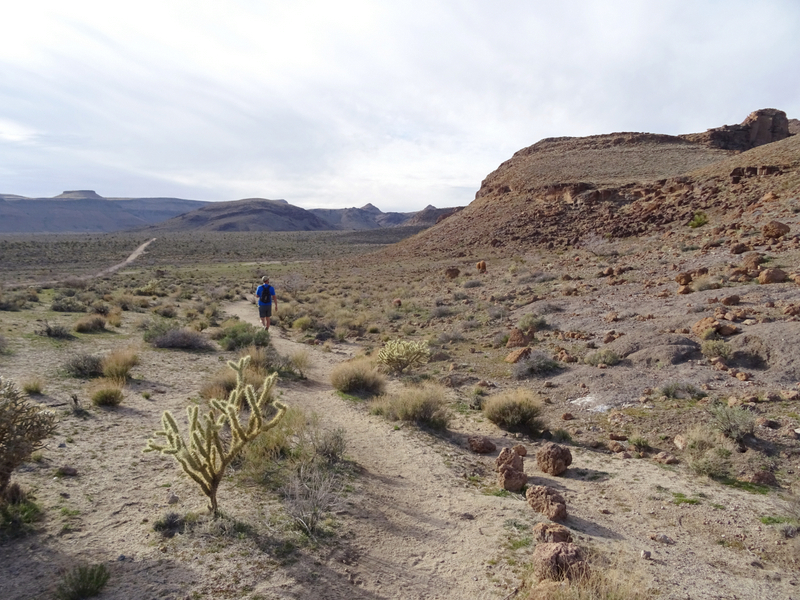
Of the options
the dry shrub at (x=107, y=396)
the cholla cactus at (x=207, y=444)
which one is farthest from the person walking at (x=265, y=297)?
the cholla cactus at (x=207, y=444)

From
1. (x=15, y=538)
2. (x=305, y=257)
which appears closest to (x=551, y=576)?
(x=15, y=538)

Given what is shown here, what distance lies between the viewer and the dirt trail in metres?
3.82

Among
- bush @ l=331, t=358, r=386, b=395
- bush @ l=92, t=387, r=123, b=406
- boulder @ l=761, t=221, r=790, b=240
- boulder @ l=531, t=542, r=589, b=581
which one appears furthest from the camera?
boulder @ l=761, t=221, r=790, b=240

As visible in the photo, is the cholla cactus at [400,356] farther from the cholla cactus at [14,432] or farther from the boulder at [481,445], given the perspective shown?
the cholla cactus at [14,432]

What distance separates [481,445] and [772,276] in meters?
10.3

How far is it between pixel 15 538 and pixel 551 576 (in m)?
4.43

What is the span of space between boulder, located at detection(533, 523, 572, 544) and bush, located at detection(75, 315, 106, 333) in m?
12.5

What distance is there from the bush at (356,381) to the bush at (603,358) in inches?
176

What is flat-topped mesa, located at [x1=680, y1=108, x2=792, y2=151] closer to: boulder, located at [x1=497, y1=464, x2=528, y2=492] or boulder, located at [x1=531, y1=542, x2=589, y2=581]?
boulder, located at [x1=497, y1=464, x2=528, y2=492]

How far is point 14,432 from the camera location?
406cm

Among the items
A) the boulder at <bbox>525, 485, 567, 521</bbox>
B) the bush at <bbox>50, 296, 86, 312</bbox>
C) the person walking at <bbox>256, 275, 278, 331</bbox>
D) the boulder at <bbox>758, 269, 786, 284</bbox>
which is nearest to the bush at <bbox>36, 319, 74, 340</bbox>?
the person walking at <bbox>256, 275, 278, 331</bbox>

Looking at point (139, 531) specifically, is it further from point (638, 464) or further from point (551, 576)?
A: point (638, 464)

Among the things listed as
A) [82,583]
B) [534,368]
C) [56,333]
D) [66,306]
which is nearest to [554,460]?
[534,368]

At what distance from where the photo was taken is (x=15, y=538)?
383 centimetres
